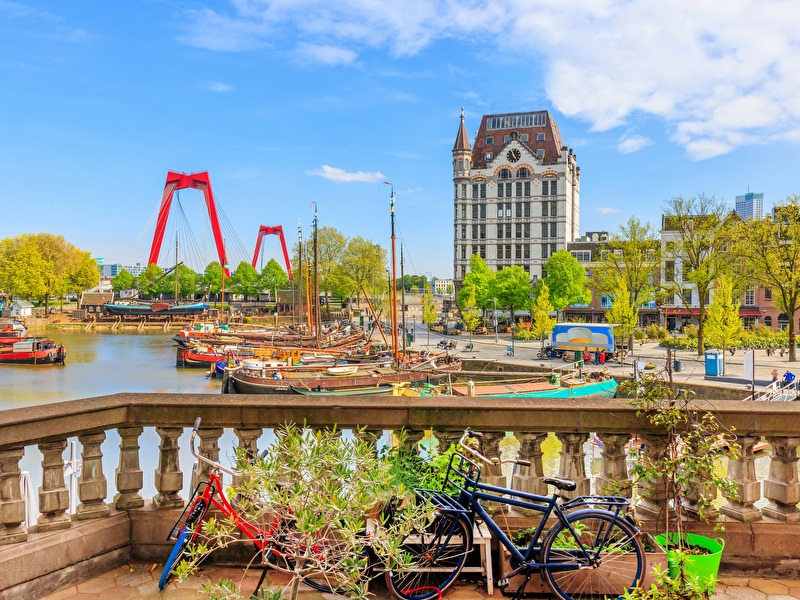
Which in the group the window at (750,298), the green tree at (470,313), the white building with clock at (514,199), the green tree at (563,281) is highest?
the white building with clock at (514,199)

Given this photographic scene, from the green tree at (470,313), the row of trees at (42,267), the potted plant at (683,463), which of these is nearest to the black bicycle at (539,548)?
the potted plant at (683,463)

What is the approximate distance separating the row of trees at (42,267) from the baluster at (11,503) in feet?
309

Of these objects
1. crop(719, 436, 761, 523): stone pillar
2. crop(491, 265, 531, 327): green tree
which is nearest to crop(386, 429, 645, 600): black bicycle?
crop(719, 436, 761, 523): stone pillar

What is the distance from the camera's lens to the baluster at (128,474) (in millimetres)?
4285

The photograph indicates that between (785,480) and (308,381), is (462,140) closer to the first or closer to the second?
(308,381)

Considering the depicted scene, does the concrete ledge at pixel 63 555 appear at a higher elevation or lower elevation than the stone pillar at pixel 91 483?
lower

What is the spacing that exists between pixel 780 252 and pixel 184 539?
4417 centimetres

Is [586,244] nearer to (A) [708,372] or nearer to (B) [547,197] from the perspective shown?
(B) [547,197]

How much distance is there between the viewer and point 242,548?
13.8ft

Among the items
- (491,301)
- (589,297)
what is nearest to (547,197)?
(589,297)

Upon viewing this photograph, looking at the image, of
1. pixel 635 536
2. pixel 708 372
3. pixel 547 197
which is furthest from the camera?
pixel 547 197

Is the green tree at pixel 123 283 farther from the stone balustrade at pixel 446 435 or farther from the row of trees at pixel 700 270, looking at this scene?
the stone balustrade at pixel 446 435

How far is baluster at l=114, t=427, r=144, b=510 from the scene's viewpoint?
429cm

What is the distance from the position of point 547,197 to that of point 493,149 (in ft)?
38.1
